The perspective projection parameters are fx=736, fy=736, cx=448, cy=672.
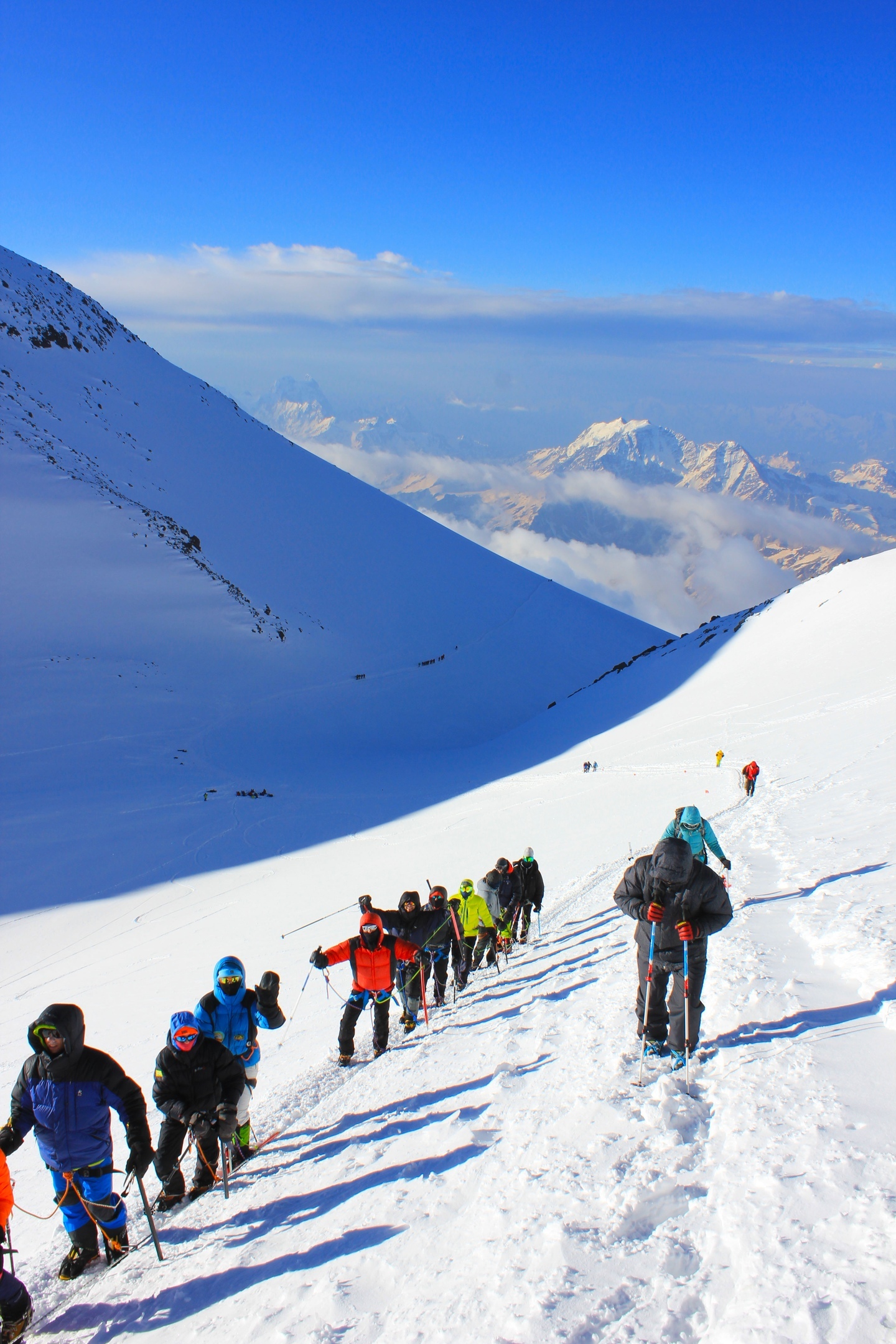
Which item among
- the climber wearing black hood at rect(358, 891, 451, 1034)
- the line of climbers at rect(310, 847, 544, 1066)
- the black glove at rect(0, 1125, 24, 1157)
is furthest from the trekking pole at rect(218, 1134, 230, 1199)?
the climber wearing black hood at rect(358, 891, 451, 1034)

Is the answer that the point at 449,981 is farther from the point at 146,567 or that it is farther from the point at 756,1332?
the point at 146,567

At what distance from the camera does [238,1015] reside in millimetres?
5410

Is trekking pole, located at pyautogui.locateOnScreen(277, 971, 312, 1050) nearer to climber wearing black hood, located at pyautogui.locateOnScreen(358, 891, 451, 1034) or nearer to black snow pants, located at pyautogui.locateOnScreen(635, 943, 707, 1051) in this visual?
climber wearing black hood, located at pyautogui.locateOnScreen(358, 891, 451, 1034)

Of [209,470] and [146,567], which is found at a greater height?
[209,470]

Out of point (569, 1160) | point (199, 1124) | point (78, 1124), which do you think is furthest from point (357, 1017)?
point (569, 1160)

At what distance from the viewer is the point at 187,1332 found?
141 inches

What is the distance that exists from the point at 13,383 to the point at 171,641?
1188 inches

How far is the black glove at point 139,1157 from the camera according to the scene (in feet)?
14.1

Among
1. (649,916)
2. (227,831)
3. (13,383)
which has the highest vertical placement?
(13,383)

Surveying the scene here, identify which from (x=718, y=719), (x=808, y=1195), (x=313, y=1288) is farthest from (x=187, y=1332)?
(x=718, y=719)

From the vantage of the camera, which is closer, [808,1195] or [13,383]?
[808,1195]

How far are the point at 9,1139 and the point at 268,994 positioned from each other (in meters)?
1.74

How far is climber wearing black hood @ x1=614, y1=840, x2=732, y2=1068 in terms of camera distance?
4734 millimetres

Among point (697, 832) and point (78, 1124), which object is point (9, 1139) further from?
point (697, 832)
